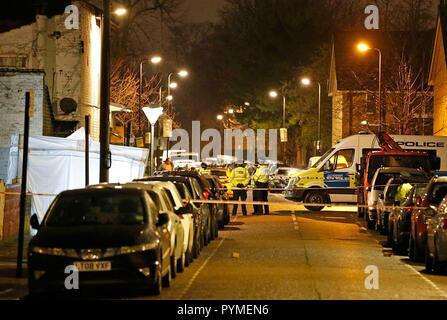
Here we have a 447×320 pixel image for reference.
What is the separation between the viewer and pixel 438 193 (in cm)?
1819

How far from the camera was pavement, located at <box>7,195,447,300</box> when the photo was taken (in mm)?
13500

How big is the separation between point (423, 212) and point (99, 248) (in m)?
7.39

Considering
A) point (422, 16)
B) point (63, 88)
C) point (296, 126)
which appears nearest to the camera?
point (63, 88)

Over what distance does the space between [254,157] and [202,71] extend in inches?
585

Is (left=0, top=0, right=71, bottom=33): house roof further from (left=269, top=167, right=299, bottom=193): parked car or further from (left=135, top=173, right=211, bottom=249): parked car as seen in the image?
(left=269, top=167, right=299, bottom=193): parked car

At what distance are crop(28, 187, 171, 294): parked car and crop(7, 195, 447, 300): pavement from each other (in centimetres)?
58

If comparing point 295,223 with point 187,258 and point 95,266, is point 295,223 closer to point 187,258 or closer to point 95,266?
point 187,258

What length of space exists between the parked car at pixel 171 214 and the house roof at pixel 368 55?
131ft

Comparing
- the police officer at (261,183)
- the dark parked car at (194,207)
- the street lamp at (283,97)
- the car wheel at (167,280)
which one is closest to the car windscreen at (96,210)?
the car wheel at (167,280)

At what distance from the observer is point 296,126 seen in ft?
269

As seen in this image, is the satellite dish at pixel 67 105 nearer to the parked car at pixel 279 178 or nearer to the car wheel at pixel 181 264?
the car wheel at pixel 181 264
